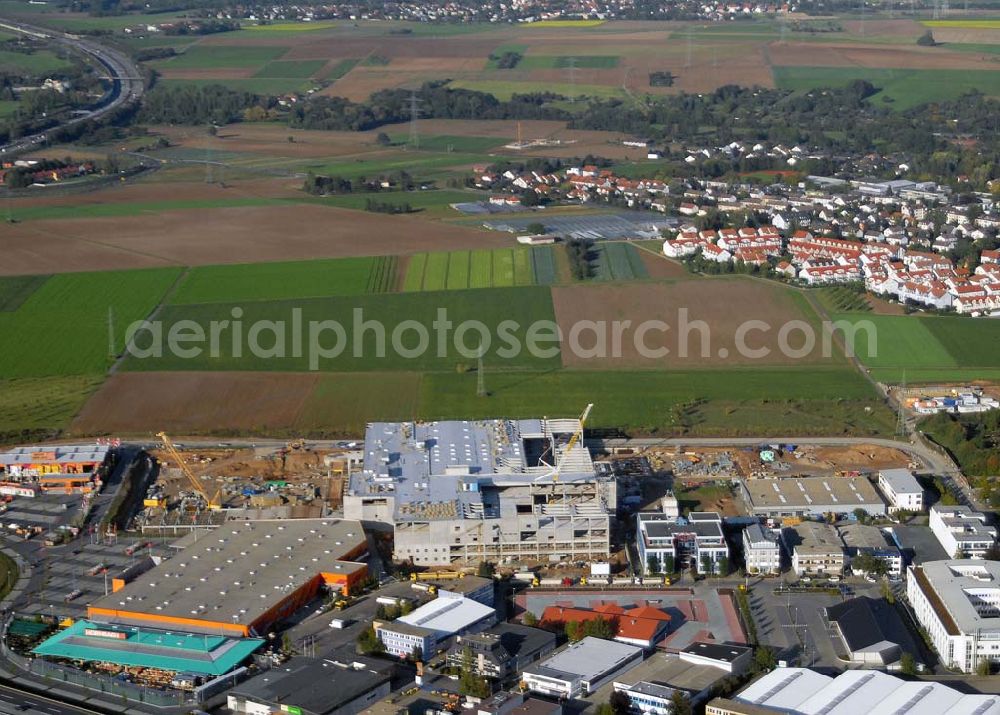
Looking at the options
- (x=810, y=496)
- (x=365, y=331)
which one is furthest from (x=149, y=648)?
(x=365, y=331)

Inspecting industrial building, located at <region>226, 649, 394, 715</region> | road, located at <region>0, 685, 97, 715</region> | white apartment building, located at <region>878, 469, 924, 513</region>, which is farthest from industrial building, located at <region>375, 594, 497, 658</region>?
white apartment building, located at <region>878, 469, 924, 513</region>

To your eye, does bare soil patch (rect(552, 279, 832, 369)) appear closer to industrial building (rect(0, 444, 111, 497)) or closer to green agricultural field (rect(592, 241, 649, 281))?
green agricultural field (rect(592, 241, 649, 281))

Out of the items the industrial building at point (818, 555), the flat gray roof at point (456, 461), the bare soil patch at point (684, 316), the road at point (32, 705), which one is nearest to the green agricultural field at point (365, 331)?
the bare soil patch at point (684, 316)

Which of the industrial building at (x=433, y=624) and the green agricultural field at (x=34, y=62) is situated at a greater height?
the green agricultural field at (x=34, y=62)

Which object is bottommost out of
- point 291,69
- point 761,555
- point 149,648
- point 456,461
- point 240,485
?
point 240,485

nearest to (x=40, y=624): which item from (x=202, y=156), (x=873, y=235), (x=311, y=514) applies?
(x=311, y=514)

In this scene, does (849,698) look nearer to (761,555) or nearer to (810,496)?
(761,555)

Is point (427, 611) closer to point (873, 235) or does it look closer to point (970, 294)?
point (970, 294)

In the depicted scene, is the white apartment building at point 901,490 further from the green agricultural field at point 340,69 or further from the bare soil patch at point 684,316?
the green agricultural field at point 340,69
